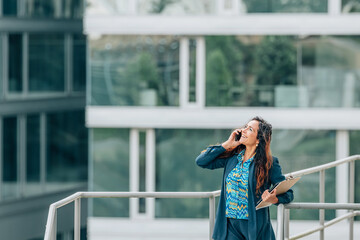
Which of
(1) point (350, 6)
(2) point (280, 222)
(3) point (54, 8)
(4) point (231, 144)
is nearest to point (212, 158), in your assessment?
(4) point (231, 144)

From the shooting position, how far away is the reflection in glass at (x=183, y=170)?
64.3ft

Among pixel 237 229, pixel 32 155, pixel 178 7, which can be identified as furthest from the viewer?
pixel 32 155

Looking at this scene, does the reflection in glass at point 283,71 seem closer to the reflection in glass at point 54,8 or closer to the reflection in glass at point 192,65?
the reflection in glass at point 192,65

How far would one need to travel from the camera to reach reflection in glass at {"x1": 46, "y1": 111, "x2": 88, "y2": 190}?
86.4ft

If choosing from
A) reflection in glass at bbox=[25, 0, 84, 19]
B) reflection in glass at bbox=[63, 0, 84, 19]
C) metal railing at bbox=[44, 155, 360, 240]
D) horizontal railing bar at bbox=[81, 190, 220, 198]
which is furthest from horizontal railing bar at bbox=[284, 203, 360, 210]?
reflection in glass at bbox=[63, 0, 84, 19]

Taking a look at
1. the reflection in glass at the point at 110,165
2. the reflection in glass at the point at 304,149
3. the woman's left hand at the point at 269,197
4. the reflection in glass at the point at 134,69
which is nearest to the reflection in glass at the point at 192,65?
the reflection in glass at the point at 134,69

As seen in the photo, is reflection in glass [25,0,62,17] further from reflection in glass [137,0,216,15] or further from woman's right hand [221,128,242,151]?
woman's right hand [221,128,242,151]

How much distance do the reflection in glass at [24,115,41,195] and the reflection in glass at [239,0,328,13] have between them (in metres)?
8.82

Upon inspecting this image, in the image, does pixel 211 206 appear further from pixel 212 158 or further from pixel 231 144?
pixel 231 144

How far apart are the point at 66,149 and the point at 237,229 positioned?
70.8 ft

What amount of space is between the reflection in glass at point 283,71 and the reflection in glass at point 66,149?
8.32 meters

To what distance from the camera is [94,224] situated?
19703 millimetres

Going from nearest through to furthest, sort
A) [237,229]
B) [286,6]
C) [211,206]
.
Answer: [237,229], [211,206], [286,6]

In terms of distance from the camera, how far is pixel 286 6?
19234mm
